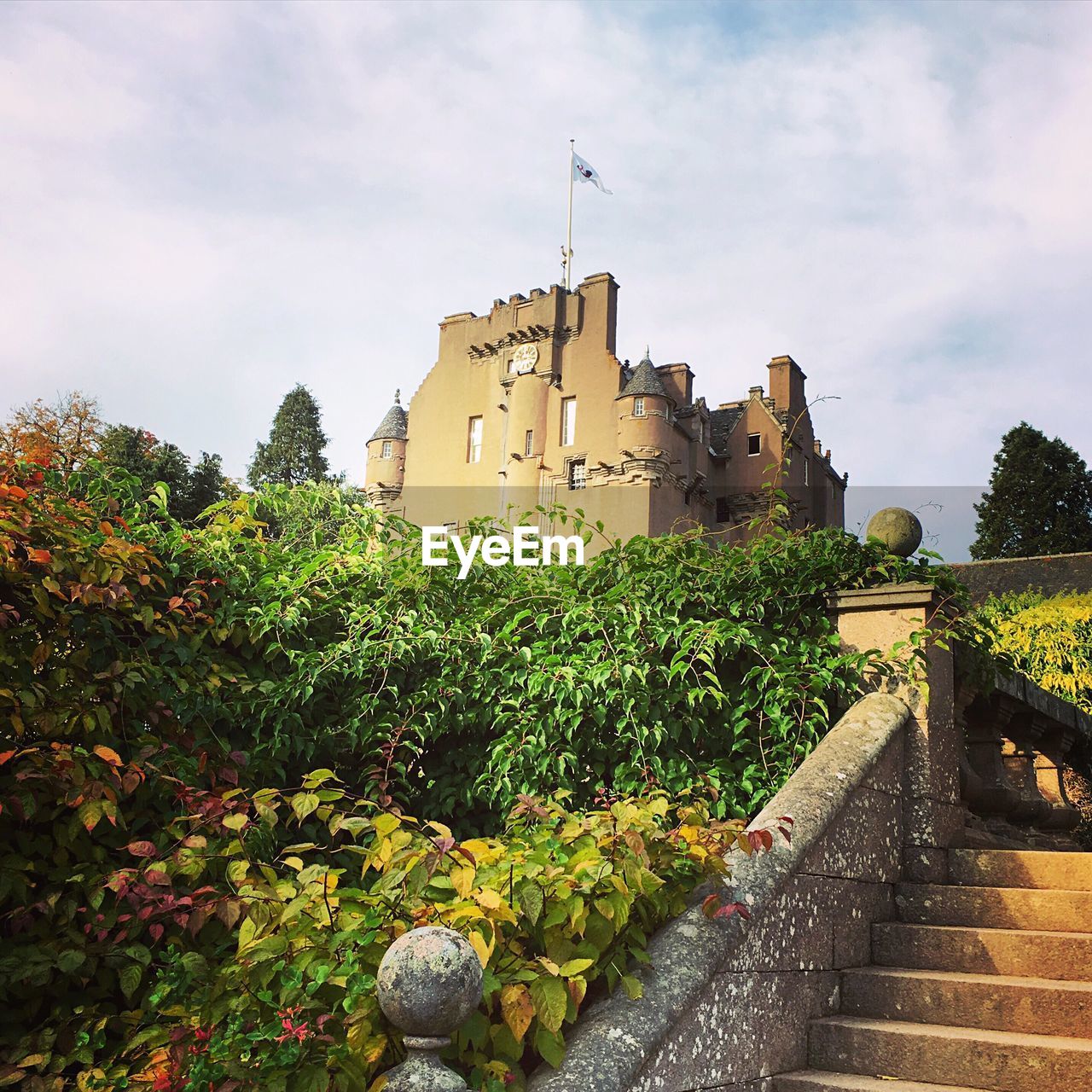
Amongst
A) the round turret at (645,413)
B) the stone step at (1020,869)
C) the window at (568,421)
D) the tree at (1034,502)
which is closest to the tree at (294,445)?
the window at (568,421)

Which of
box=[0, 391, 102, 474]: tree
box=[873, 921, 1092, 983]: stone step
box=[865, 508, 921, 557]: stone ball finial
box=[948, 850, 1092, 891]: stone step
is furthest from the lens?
box=[0, 391, 102, 474]: tree

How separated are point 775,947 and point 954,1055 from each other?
27.8 inches

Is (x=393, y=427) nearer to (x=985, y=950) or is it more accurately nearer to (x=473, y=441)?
(x=473, y=441)

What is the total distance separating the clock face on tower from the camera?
3086 centimetres

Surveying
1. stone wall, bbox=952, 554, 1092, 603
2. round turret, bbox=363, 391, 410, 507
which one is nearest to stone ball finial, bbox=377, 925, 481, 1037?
stone wall, bbox=952, 554, 1092, 603

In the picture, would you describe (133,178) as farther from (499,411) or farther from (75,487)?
(499,411)

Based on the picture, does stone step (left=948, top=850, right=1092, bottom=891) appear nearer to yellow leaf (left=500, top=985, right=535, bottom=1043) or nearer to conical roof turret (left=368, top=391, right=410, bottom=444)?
yellow leaf (left=500, top=985, right=535, bottom=1043)

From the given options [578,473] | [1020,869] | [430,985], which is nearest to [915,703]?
[1020,869]

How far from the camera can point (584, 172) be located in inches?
1281

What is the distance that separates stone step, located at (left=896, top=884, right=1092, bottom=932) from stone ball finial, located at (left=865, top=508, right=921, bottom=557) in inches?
63.9

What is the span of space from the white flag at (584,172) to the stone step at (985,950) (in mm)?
31900

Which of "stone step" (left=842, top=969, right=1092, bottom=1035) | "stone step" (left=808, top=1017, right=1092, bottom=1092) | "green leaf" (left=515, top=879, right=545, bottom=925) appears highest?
"green leaf" (left=515, top=879, right=545, bottom=925)

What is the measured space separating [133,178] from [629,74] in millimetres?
2910

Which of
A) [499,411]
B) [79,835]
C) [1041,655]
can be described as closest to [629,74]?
[79,835]
